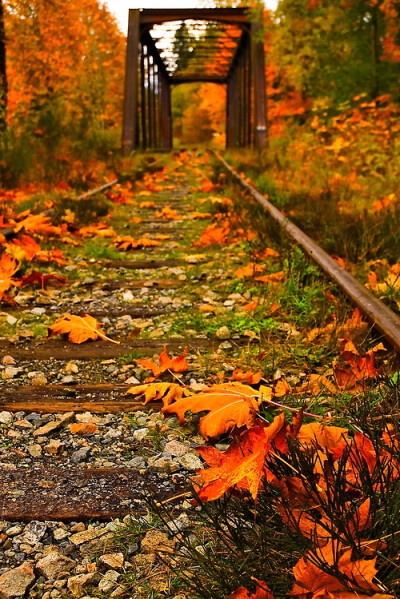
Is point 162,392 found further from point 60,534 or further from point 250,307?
point 250,307

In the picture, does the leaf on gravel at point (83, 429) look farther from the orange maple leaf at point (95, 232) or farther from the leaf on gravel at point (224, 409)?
the orange maple leaf at point (95, 232)

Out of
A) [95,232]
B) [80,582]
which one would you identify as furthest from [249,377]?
[95,232]

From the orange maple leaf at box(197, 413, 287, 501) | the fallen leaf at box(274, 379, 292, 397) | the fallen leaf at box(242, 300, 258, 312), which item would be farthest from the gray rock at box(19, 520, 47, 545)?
the fallen leaf at box(242, 300, 258, 312)

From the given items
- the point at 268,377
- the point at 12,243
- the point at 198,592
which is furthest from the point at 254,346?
the point at 12,243

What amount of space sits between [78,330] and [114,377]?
1.73ft

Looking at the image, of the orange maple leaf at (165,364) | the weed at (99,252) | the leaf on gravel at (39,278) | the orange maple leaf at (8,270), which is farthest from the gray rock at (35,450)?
the weed at (99,252)

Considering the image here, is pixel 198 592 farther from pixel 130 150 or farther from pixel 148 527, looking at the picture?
pixel 130 150

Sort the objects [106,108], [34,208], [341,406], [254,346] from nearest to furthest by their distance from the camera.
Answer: [341,406], [254,346], [34,208], [106,108]

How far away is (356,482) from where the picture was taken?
127 centimetres

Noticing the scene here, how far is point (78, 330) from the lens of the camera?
289cm

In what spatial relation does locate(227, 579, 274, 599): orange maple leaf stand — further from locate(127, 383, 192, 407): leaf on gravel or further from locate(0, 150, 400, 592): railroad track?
locate(127, 383, 192, 407): leaf on gravel

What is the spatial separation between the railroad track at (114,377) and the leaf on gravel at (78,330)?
5cm

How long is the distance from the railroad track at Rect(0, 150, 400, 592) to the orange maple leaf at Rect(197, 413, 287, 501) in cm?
21

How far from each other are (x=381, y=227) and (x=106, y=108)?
1443 inches
